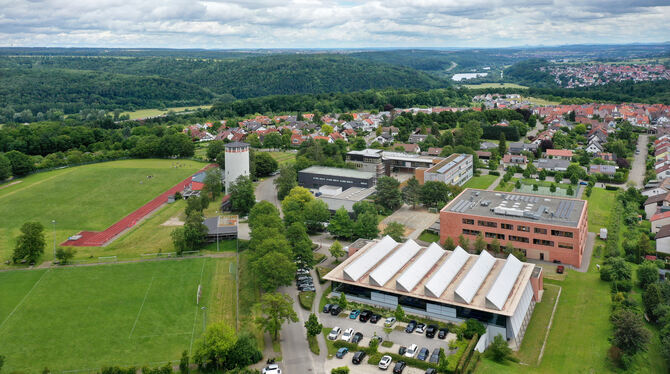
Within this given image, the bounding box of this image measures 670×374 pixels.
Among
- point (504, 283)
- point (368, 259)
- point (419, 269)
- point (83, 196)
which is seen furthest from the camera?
point (83, 196)

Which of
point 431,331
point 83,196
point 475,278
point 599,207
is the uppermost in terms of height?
point 475,278

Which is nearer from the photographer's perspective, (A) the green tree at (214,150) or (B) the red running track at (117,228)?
(B) the red running track at (117,228)

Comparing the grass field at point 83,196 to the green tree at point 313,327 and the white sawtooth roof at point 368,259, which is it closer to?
the white sawtooth roof at point 368,259

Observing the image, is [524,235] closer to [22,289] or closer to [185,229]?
[185,229]

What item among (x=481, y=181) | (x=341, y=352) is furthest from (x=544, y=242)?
(x=481, y=181)

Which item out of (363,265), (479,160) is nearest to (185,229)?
(363,265)

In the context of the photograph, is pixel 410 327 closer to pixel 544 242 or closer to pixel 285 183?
pixel 544 242

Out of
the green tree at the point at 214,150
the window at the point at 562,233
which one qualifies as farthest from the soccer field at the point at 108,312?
the green tree at the point at 214,150

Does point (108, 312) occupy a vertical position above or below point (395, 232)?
below

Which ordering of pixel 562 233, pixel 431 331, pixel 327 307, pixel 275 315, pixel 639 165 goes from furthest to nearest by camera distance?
pixel 639 165
pixel 562 233
pixel 327 307
pixel 431 331
pixel 275 315
